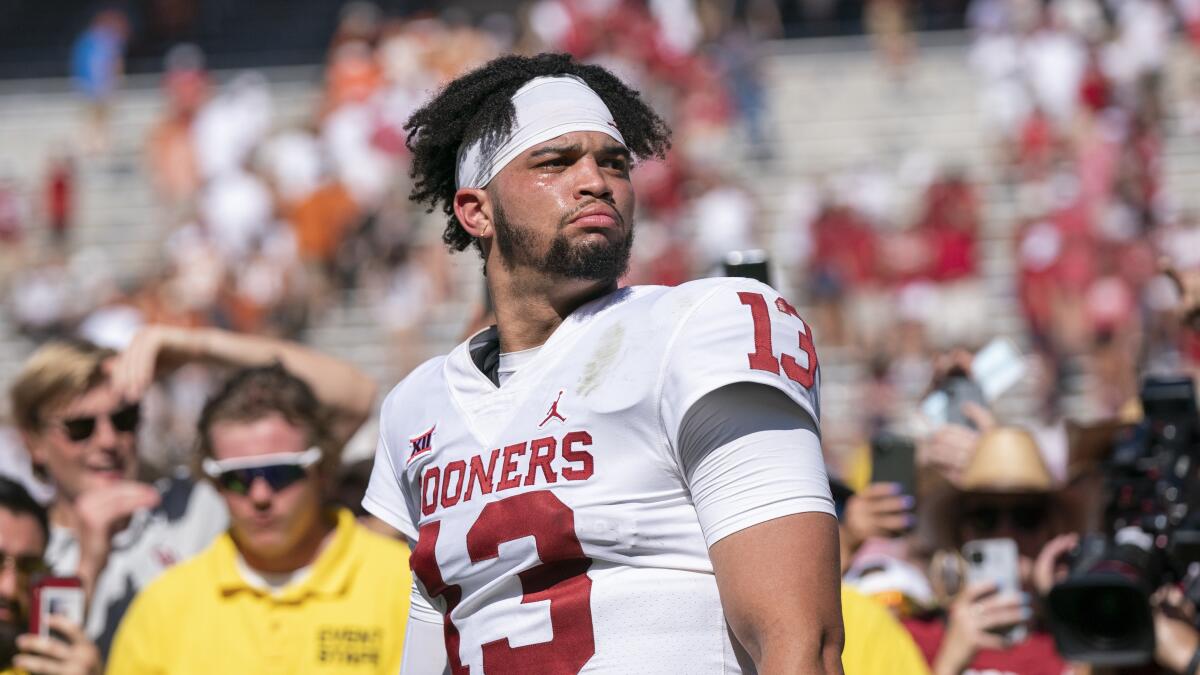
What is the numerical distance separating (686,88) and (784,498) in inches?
652

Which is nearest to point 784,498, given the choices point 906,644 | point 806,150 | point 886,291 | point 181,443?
point 906,644

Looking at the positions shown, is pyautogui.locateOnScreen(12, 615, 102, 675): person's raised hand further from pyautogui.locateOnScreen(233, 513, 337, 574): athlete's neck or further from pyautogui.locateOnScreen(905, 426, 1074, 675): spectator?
pyautogui.locateOnScreen(905, 426, 1074, 675): spectator

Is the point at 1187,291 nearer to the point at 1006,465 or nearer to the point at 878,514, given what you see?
the point at 1006,465

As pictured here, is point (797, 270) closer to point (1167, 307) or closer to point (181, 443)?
point (1167, 307)

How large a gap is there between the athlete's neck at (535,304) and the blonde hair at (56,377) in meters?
2.26

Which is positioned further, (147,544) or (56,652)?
(147,544)

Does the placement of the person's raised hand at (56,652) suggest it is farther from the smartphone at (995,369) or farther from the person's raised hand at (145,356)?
the smartphone at (995,369)

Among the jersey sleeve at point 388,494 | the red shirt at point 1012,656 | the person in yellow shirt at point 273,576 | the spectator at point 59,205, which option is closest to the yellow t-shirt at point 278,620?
the person in yellow shirt at point 273,576

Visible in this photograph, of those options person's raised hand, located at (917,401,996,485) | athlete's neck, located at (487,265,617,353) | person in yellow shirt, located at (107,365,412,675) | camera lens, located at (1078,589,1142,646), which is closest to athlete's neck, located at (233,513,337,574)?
person in yellow shirt, located at (107,365,412,675)

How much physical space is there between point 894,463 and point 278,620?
5.39ft

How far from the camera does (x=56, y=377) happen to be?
17.3ft

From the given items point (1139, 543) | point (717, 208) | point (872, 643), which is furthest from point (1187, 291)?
point (717, 208)

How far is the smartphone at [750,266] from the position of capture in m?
4.31

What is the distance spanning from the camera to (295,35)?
25.5 meters
